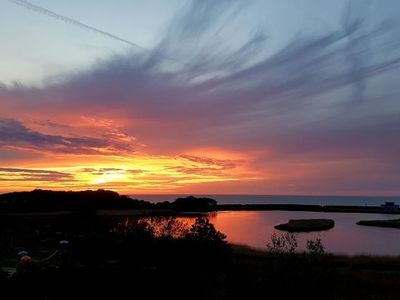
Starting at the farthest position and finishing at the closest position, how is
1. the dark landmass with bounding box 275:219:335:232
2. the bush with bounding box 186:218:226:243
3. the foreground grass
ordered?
1. the dark landmass with bounding box 275:219:335:232
2. the bush with bounding box 186:218:226:243
3. the foreground grass

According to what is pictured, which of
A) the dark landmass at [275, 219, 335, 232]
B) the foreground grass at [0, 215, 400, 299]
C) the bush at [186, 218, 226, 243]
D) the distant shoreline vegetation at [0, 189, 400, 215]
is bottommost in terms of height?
the foreground grass at [0, 215, 400, 299]

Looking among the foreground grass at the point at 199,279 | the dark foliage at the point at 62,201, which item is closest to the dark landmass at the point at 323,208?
the dark foliage at the point at 62,201

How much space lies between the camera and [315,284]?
63.5ft

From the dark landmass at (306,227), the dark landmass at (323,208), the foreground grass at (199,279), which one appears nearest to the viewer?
the foreground grass at (199,279)

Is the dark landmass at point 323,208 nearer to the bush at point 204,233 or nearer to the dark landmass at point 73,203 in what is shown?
the dark landmass at point 73,203

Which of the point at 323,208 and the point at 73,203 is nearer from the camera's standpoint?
the point at 73,203

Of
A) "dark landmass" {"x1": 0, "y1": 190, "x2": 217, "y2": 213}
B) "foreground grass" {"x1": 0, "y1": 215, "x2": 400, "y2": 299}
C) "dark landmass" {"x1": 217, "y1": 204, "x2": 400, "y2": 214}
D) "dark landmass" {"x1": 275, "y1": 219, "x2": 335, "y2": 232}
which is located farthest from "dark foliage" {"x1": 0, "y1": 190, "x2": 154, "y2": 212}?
"foreground grass" {"x1": 0, "y1": 215, "x2": 400, "y2": 299}

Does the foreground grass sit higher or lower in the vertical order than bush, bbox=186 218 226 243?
lower

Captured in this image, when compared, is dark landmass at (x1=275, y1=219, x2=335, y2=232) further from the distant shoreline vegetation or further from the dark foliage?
the dark foliage

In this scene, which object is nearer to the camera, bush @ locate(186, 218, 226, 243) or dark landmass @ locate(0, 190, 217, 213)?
bush @ locate(186, 218, 226, 243)

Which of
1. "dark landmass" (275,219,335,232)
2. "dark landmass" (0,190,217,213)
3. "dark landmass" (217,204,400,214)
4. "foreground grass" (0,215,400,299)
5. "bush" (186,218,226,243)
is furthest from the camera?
"dark landmass" (217,204,400,214)

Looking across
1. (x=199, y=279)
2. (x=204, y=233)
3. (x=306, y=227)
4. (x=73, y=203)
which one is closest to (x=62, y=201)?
(x=73, y=203)

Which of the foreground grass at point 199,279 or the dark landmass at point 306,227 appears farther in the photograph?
the dark landmass at point 306,227

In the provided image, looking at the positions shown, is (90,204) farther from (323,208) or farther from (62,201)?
(323,208)
